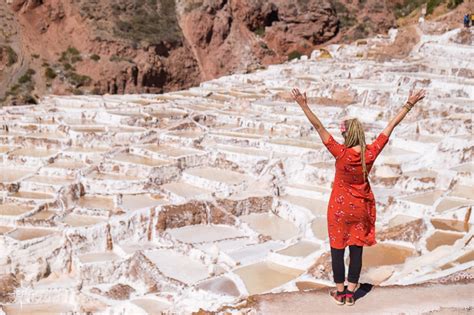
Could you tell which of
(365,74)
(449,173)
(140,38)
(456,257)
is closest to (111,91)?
(140,38)

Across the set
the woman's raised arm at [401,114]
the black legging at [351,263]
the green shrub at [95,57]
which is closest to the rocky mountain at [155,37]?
the green shrub at [95,57]

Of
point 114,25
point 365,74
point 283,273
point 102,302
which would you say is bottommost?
point 102,302

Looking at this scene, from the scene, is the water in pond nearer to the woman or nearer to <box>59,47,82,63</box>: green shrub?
the woman

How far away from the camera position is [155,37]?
3566cm

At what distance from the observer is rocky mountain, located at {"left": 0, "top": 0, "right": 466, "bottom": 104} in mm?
31938

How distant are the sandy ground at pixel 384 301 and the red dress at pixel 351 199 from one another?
0.45 metres

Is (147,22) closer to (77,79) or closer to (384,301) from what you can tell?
(77,79)

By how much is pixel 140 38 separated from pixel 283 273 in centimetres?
2768

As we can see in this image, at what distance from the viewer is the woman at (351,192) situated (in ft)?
15.8

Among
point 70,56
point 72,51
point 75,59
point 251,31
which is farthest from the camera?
point 251,31

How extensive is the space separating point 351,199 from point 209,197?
8.40 metres

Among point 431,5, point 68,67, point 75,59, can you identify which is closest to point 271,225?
point 68,67

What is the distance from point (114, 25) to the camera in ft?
115

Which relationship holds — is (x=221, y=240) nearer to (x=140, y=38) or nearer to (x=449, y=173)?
(x=449, y=173)
